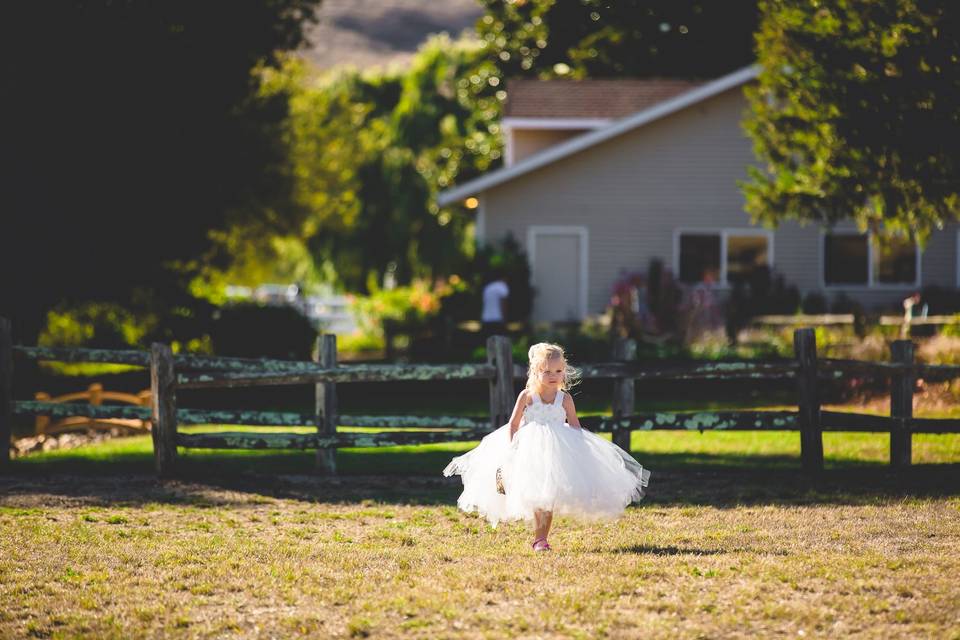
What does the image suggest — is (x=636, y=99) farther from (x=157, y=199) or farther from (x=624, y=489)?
(x=624, y=489)

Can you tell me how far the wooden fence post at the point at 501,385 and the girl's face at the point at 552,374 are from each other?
3458 millimetres

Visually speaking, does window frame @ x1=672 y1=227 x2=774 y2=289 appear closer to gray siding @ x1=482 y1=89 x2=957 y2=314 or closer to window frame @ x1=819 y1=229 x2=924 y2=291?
gray siding @ x1=482 y1=89 x2=957 y2=314

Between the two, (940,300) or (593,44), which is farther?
(593,44)

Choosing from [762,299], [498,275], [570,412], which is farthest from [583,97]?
[570,412]

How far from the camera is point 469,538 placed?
884 cm

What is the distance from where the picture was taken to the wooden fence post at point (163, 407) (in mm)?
12039

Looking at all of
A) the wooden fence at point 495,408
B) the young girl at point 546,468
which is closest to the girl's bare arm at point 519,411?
the young girl at point 546,468

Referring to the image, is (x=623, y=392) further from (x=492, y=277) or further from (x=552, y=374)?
(x=492, y=277)

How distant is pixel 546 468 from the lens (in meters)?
8.13

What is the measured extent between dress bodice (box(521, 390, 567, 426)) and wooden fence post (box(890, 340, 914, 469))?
5296 mm

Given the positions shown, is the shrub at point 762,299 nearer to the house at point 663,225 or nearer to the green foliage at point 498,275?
the house at point 663,225

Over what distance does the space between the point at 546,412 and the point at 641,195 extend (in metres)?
20.5

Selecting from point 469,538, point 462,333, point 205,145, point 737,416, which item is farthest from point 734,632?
point 462,333

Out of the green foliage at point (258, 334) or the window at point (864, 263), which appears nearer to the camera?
the green foliage at point (258, 334)
